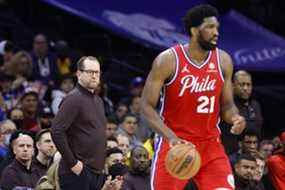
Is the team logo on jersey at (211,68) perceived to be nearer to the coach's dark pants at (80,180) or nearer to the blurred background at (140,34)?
the coach's dark pants at (80,180)

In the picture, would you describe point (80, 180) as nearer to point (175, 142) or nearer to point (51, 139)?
point (51, 139)

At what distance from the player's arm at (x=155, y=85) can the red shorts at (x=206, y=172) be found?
0.27 metres

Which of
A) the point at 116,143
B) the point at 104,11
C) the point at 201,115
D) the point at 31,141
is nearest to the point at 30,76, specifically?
A: the point at 104,11

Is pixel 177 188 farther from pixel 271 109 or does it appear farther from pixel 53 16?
pixel 53 16

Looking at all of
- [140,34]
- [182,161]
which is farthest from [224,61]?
[140,34]

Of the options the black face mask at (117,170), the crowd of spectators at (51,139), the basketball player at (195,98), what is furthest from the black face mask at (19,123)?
the basketball player at (195,98)

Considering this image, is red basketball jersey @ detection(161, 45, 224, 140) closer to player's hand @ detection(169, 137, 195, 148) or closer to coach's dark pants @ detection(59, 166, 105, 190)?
player's hand @ detection(169, 137, 195, 148)

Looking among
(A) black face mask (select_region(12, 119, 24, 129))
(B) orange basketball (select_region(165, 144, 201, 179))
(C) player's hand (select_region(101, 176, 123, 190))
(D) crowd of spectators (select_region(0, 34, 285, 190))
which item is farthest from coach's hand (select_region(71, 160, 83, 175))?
(A) black face mask (select_region(12, 119, 24, 129))

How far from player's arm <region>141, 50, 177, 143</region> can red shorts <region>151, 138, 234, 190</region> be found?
0.88 feet

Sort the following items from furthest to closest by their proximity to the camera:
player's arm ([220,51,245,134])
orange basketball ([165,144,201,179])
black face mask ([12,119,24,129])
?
1. black face mask ([12,119,24,129])
2. player's arm ([220,51,245,134])
3. orange basketball ([165,144,201,179])

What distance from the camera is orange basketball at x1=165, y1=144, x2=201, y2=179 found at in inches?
312

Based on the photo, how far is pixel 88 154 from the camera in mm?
9594

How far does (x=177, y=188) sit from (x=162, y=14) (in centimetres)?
793

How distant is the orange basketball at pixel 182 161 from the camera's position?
7934 mm
